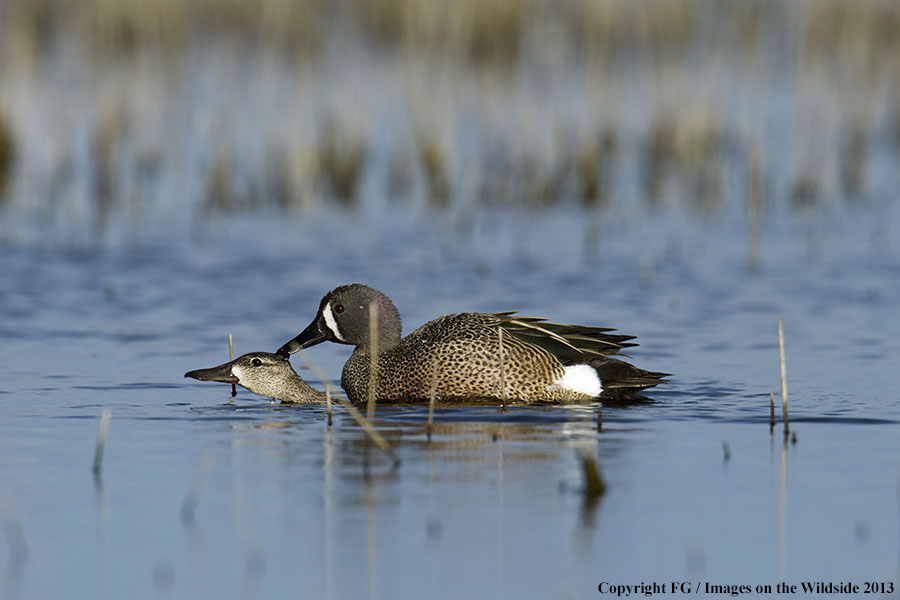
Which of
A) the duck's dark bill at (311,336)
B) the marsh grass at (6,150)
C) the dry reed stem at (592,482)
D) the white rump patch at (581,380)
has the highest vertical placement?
the marsh grass at (6,150)

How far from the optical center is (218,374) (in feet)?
25.5

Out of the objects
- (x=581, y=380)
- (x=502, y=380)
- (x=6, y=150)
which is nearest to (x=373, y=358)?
(x=502, y=380)

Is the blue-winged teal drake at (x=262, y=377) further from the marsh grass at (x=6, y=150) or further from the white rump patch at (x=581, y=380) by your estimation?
the marsh grass at (x=6, y=150)

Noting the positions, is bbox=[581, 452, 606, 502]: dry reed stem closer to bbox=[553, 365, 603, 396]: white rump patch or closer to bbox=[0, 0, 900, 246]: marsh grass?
bbox=[553, 365, 603, 396]: white rump patch

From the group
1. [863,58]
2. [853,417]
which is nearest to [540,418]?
Answer: [853,417]

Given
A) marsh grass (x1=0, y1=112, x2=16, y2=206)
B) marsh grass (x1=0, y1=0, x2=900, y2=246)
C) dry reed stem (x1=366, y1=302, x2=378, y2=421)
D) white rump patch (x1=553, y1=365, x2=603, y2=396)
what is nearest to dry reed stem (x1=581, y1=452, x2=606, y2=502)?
dry reed stem (x1=366, y1=302, x2=378, y2=421)

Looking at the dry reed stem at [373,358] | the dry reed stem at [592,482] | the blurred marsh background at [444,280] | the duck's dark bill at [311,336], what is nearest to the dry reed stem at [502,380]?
the blurred marsh background at [444,280]

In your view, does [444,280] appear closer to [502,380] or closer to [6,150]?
[502,380]

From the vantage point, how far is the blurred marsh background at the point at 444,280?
471 cm

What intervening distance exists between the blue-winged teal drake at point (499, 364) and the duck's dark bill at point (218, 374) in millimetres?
315

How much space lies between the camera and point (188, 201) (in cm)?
1415

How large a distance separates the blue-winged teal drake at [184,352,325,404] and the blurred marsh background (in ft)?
0.42

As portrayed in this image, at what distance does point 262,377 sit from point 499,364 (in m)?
1.18

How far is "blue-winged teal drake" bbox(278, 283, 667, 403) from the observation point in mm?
7562
